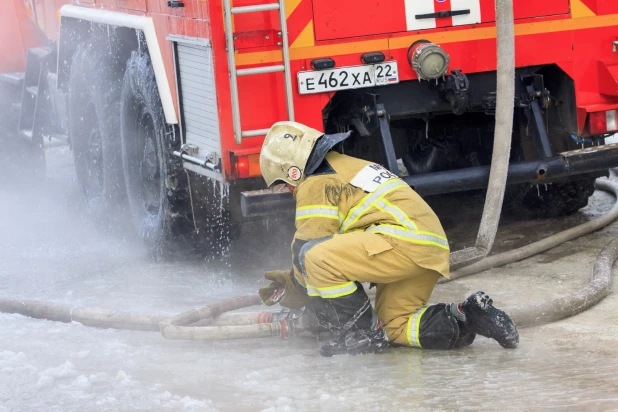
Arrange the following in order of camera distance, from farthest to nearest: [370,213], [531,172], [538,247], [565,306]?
[538,247], [531,172], [565,306], [370,213]

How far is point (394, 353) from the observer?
4098mm

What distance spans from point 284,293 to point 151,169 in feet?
7.05

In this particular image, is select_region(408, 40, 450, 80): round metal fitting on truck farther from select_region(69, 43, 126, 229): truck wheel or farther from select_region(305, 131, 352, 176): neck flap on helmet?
select_region(69, 43, 126, 229): truck wheel

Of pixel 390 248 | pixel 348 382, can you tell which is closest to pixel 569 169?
pixel 390 248

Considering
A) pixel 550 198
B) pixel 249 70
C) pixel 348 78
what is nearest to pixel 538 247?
pixel 550 198

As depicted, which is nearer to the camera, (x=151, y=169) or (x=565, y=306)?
(x=565, y=306)

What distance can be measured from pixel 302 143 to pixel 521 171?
153 centimetres

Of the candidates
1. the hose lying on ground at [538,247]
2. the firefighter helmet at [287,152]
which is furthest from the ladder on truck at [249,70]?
the hose lying on ground at [538,247]

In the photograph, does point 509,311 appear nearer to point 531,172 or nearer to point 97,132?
point 531,172

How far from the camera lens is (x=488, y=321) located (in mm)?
3875

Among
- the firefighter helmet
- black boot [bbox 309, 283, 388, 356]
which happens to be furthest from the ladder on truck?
black boot [bbox 309, 283, 388, 356]

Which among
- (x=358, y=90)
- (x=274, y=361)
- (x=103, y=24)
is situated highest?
(x=103, y=24)

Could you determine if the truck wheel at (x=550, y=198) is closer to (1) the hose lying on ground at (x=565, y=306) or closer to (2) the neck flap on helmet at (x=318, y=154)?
(1) the hose lying on ground at (x=565, y=306)

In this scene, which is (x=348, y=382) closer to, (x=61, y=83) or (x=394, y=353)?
(x=394, y=353)
